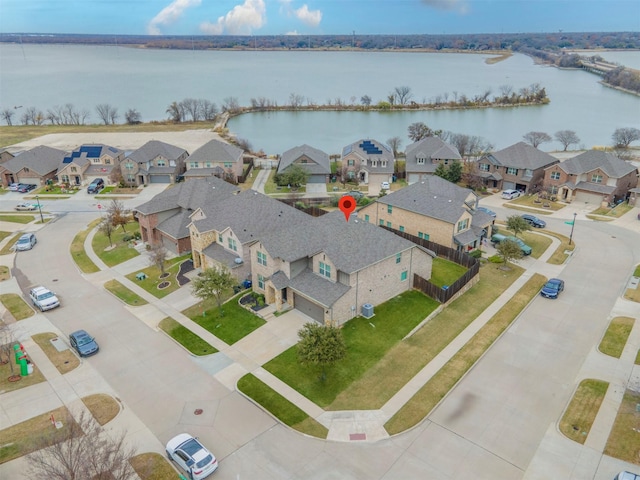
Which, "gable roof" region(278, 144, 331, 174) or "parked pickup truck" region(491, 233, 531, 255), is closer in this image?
"parked pickup truck" region(491, 233, 531, 255)

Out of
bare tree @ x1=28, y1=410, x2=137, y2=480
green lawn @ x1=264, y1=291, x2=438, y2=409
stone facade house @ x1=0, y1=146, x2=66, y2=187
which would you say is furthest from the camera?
stone facade house @ x1=0, y1=146, x2=66, y2=187

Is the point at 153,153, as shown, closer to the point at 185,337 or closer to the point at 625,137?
the point at 185,337

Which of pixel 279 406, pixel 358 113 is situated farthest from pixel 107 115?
pixel 279 406

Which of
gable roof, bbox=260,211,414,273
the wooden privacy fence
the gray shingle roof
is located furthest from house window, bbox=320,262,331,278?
the gray shingle roof

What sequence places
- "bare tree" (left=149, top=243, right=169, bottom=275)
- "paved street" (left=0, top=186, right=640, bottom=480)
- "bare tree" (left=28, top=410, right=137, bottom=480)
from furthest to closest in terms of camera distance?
1. "bare tree" (left=149, top=243, right=169, bottom=275)
2. "paved street" (left=0, top=186, right=640, bottom=480)
3. "bare tree" (left=28, top=410, right=137, bottom=480)

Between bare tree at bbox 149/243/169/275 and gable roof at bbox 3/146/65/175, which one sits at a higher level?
gable roof at bbox 3/146/65/175

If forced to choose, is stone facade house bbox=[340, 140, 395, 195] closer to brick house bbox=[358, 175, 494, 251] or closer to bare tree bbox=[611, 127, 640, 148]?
brick house bbox=[358, 175, 494, 251]

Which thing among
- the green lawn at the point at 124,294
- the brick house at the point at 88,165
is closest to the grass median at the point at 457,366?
the green lawn at the point at 124,294
